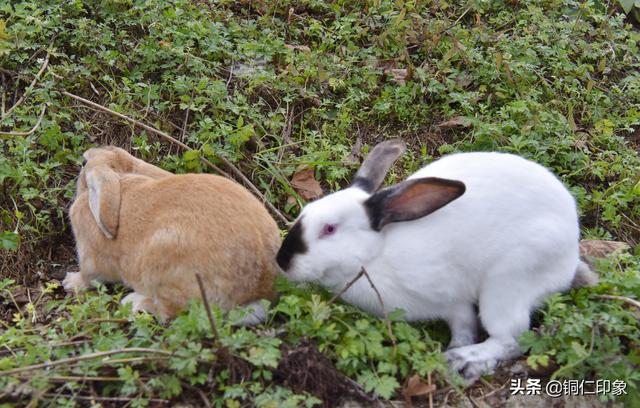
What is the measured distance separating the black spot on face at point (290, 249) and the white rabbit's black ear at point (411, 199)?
361 millimetres

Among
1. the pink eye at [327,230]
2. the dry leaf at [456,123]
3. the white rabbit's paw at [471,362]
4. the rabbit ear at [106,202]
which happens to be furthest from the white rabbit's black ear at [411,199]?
the dry leaf at [456,123]

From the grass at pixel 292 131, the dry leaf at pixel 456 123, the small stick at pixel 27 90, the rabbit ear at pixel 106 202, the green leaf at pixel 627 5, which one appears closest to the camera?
the grass at pixel 292 131

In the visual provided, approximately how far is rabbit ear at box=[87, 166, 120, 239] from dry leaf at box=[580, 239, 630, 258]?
8.43ft

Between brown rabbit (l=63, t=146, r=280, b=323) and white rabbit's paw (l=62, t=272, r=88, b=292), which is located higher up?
brown rabbit (l=63, t=146, r=280, b=323)

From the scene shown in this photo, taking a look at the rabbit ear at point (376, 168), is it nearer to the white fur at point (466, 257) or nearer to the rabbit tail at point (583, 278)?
the white fur at point (466, 257)

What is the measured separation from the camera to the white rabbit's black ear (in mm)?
3727

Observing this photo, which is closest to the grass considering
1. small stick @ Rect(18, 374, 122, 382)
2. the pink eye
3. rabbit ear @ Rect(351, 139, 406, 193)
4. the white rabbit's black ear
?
small stick @ Rect(18, 374, 122, 382)

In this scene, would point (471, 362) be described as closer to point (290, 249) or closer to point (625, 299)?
point (625, 299)

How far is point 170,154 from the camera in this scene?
513cm

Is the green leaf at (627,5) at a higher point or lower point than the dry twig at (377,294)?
higher

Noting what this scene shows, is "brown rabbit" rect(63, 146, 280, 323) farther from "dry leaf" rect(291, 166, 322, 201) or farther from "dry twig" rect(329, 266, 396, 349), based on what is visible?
"dry leaf" rect(291, 166, 322, 201)

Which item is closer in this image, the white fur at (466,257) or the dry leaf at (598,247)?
the white fur at (466,257)

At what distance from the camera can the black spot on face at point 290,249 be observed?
378 cm

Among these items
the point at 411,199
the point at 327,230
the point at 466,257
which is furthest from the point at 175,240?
the point at 466,257
